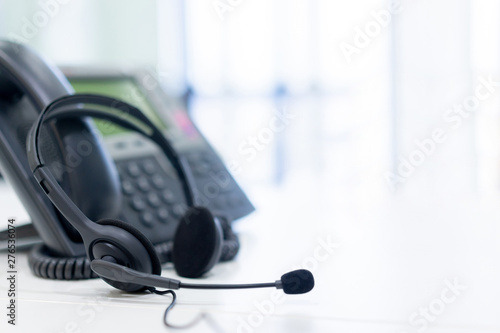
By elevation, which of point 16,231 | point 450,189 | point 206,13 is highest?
point 206,13

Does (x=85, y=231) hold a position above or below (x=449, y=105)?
below

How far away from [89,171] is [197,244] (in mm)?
119

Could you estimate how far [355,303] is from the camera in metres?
0.31

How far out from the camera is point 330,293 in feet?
1.11


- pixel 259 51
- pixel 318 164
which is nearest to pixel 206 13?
pixel 259 51

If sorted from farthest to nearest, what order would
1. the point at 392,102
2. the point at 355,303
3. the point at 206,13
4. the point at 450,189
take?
1. the point at 206,13
2. the point at 392,102
3. the point at 450,189
4. the point at 355,303

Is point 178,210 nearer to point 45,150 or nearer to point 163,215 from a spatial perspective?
point 163,215

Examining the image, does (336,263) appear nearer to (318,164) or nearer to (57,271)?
(57,271)

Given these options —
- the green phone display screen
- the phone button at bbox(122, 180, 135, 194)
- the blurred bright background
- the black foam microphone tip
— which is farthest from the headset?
the blurred bright background

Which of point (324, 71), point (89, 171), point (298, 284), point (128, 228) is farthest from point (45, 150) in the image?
point (324, 71)

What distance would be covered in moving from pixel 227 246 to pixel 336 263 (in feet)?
0.33

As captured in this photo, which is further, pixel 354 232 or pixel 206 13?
pixel 206 13

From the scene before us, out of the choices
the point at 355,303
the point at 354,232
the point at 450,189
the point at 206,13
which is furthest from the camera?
the point at 206,13

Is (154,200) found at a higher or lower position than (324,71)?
lower
